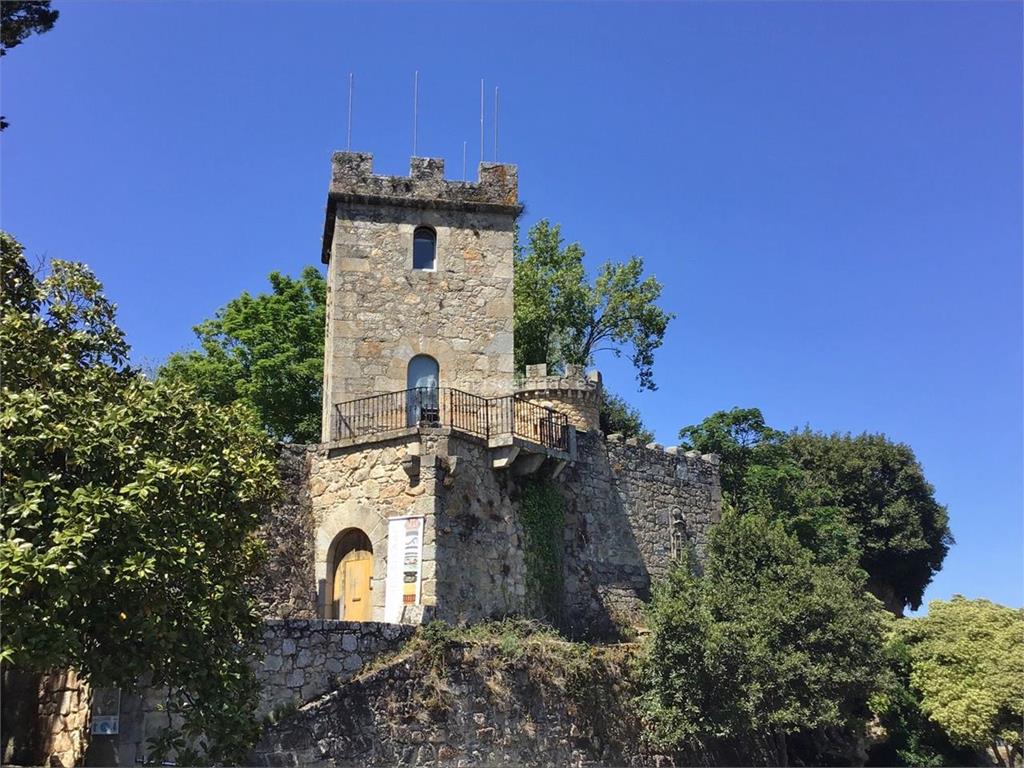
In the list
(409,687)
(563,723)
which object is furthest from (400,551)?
(563,723)

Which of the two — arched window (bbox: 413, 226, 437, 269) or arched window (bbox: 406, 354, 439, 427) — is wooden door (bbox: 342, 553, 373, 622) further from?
arched window (bbox: 413, 226, 437, 269)

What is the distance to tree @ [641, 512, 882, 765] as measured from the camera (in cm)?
1741

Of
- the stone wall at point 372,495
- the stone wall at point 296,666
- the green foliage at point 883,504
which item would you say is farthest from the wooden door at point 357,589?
the green foliage at point 883,504

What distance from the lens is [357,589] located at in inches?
709

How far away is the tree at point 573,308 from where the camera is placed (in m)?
31.6

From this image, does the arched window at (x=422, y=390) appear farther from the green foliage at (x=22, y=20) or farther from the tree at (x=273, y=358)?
the green foliage at (x=22, y=20)

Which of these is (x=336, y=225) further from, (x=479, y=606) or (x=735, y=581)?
(x=735, y=581)

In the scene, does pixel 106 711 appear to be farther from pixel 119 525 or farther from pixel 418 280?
pixel 418 280

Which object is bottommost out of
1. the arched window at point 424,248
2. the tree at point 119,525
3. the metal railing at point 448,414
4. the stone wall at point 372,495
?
the tree at point 119,525

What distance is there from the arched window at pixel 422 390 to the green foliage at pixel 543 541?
8.35ft

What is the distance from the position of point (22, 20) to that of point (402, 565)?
400 inches

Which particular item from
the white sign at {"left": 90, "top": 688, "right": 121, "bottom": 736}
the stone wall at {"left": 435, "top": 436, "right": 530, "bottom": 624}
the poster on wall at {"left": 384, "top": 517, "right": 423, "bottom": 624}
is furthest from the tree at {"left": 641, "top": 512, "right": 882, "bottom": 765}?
the white sign at {"left": 90, "top": 688, "right": 121, "bottom": 736}

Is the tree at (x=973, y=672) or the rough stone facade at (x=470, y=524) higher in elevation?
the rough stone facade at (x=470, y=524)

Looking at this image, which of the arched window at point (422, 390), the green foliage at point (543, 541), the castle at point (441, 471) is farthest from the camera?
the arched window at point (422, 390)
